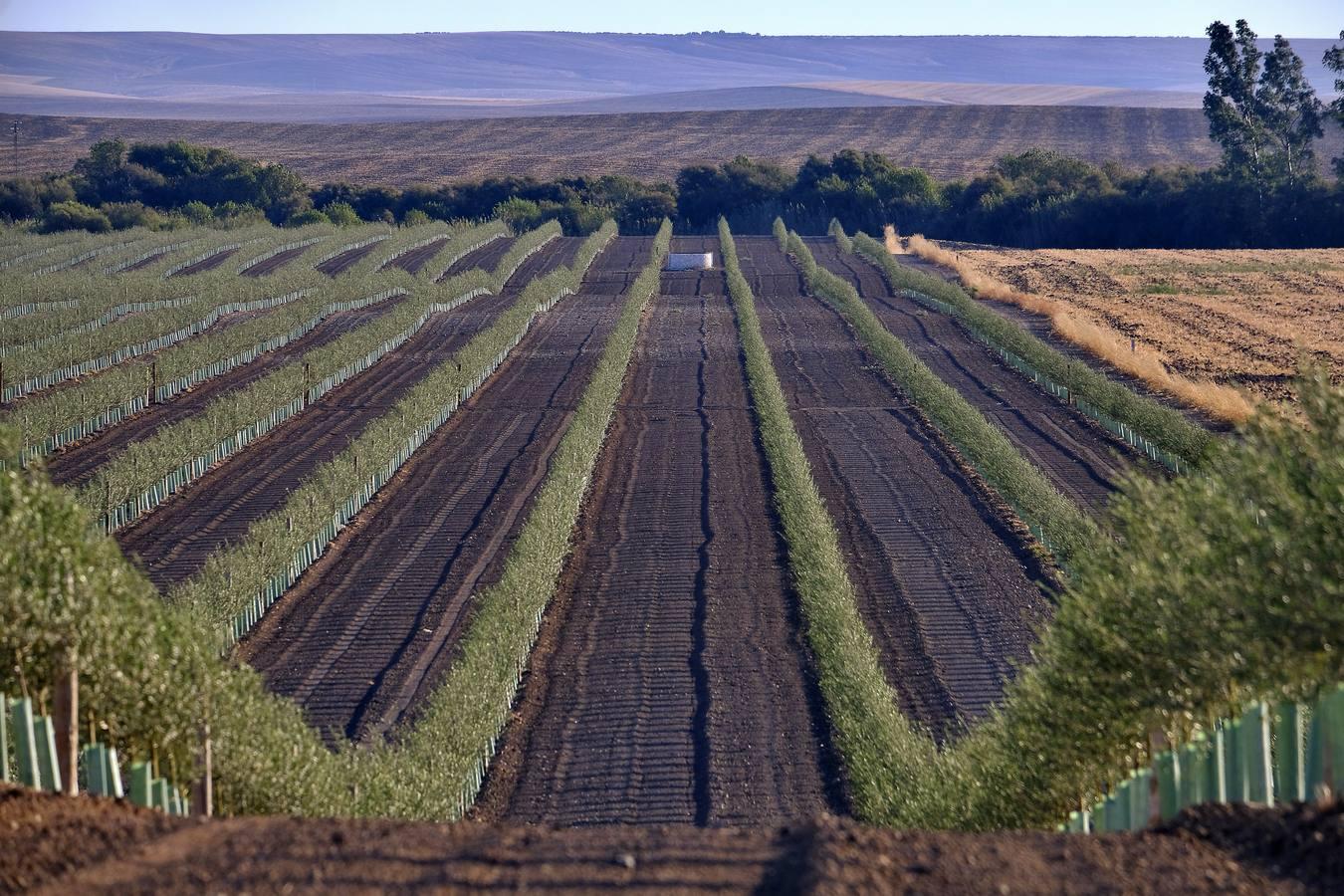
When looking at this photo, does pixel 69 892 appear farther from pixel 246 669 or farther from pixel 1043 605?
pixel 1043 605

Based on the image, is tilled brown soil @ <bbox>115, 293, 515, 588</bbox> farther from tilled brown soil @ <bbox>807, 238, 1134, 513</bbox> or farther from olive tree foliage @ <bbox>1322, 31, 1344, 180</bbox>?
olive tree foliage @ <bbox>1322, 31, 1344, 180</bbox>

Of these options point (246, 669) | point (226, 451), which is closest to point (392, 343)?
point (226, 451)

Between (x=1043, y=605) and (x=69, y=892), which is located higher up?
(x=69, y=892)

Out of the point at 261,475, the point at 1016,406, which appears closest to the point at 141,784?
the point at 261,475

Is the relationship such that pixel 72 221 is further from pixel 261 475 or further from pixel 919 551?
pixel 919 551

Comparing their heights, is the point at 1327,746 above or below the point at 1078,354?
above

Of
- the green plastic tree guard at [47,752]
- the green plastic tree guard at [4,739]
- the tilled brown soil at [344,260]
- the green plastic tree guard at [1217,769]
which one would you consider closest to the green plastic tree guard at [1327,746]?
the green plastic tree guard at [1217,769]

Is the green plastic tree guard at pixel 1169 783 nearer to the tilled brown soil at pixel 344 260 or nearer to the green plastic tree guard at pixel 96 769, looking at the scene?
the green plastic tree guard at pixel 96 769
